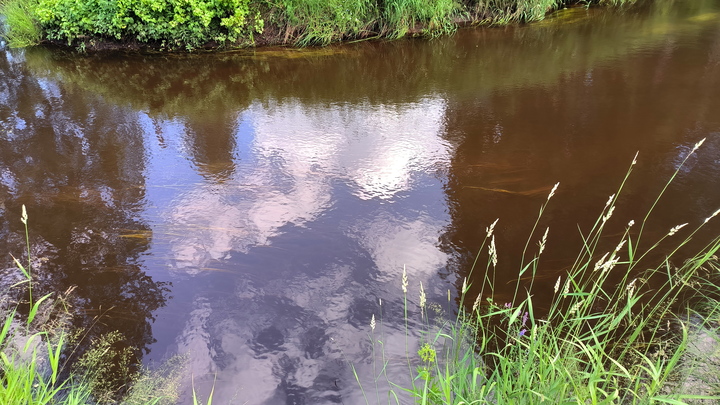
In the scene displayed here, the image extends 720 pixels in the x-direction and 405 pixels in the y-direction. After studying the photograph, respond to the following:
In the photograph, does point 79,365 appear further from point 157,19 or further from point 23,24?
point 23,24

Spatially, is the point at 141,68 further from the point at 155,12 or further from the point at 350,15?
the point at 350,15

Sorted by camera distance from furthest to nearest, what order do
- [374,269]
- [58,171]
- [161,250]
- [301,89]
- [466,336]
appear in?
[301,89]
[58,171]
[161,250]
[374,269]
[466,336]

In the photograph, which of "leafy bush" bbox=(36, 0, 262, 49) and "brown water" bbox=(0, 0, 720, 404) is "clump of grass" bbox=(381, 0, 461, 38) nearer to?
"brown water" bbox=(0, 0, 720, 404)

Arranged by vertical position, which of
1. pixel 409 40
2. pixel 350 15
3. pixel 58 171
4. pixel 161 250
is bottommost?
pixel 161 250

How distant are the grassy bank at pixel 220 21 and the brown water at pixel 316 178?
0.32 m

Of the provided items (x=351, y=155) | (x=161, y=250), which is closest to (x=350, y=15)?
(x=351, y=155)

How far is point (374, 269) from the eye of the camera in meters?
3.03

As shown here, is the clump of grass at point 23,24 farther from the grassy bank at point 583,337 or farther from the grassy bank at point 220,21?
the grassy bank at point 583,337

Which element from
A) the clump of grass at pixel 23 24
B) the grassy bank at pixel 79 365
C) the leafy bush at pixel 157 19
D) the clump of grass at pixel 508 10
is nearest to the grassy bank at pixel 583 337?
the grassy bank at pixel 79 365

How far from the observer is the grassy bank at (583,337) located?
1.73 m

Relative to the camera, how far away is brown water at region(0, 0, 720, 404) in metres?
2.73

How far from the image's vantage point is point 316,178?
396 centimetres

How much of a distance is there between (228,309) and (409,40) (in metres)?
5.38

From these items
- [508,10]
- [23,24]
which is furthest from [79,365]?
[508,10]
